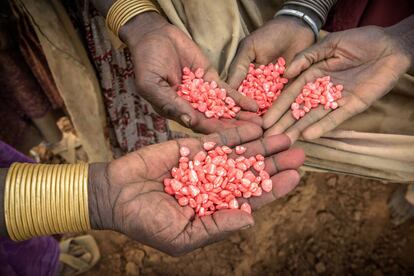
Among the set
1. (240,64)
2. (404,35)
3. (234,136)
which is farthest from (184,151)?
(404,35)

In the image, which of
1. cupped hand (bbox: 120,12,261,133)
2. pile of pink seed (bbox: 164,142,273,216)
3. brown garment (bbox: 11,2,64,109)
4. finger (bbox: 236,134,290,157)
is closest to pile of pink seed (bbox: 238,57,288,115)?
cupped hand (bbox: 120,12,261,133)

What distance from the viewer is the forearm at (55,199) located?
1285 mm

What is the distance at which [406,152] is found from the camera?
1.67m

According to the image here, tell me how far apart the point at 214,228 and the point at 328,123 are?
2.40ft

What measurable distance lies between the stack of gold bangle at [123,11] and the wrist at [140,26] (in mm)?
19

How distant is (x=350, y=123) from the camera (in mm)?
1776

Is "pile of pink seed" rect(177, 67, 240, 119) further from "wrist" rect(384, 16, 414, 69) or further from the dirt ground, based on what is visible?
the dirt ground

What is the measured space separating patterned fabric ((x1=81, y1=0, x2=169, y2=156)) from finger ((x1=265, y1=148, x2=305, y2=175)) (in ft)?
2.89

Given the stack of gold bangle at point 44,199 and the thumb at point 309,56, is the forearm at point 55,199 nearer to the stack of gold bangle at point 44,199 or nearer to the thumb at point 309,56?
the stack of gold bangle at point 44,199

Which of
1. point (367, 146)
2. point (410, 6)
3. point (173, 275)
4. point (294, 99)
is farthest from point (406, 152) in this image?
point (173, 275)

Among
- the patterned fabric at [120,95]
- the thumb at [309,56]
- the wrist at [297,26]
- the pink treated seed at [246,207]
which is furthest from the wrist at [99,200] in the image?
the wrist at [297,26]

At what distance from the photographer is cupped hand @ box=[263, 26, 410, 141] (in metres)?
1.65

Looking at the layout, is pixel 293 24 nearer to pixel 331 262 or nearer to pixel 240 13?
pixel 240 13

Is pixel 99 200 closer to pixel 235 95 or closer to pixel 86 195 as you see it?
pixel 86 195
